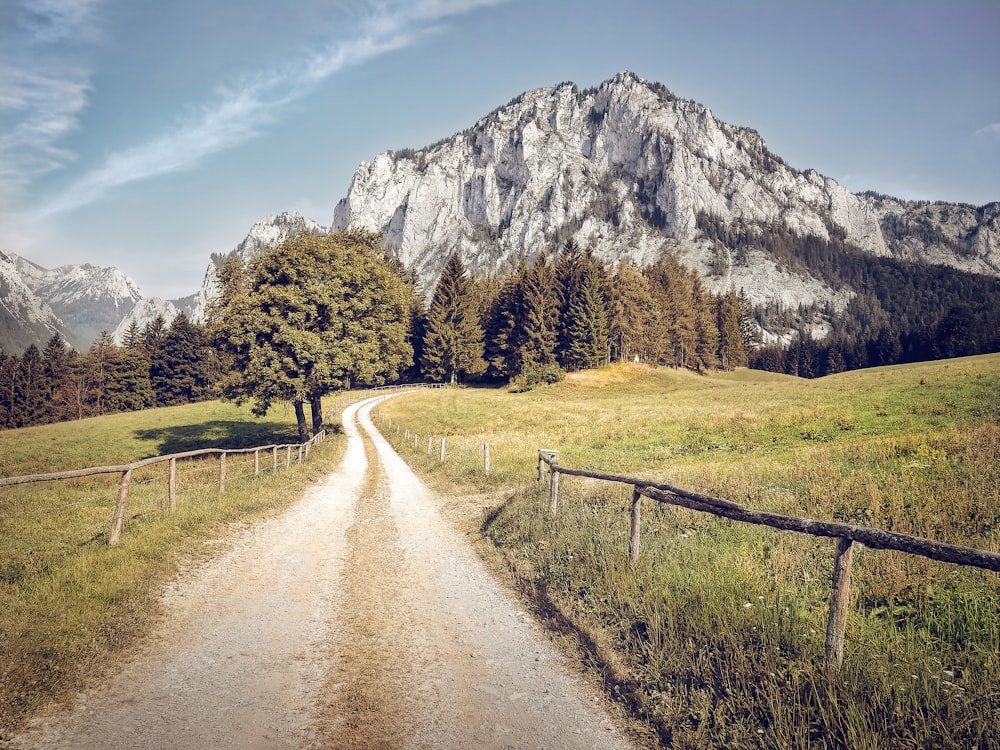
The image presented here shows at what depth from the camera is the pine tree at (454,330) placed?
76.2 metres

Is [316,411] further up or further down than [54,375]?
further down

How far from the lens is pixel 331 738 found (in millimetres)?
4543

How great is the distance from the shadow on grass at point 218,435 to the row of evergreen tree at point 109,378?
42724mm

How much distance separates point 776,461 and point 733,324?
97624 millimetres

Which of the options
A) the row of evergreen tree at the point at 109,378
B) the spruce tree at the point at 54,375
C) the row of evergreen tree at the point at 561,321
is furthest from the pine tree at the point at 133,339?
the row of evergreen tree at the point at 561,321

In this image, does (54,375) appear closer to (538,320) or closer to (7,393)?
(7,393)

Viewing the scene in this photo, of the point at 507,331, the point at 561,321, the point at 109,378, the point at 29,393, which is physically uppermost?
the point at 561,321

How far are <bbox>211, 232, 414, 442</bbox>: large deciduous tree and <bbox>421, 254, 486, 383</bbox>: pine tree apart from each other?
45.1 meters

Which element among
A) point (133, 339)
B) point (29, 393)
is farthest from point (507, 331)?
point (29, 393)

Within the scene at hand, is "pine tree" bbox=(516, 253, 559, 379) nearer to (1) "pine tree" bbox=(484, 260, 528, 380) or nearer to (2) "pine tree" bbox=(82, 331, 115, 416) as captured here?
(1) "pine tree" bbox=(484, 260, 528, 380)

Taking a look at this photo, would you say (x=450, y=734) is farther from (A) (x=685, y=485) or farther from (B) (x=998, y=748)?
(A) (x=685, y=485)

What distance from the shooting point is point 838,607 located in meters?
4.54

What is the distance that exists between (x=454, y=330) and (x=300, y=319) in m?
49.0

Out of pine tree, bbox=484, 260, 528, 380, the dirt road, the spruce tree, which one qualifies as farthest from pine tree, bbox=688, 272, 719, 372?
the spruce tree
